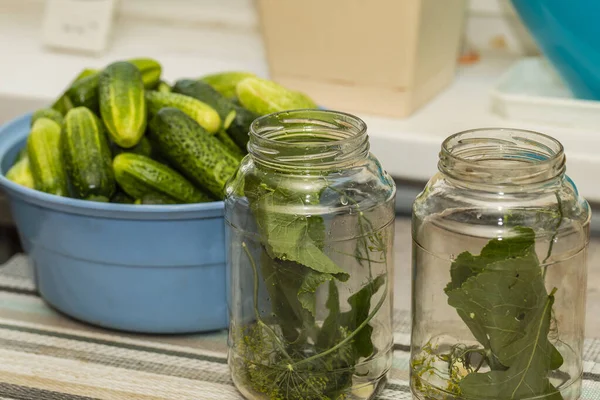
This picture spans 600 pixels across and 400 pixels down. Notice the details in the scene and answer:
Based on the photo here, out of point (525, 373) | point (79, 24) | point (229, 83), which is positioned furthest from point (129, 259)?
point (79, 24)

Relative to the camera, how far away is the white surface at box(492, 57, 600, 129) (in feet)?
3.47

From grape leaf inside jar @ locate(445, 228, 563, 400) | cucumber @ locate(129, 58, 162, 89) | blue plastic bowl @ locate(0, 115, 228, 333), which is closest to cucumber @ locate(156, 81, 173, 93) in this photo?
cucumber @ locate(129, 58, 162, 89)

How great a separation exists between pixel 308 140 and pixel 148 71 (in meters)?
0.31

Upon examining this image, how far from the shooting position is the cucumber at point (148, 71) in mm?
991

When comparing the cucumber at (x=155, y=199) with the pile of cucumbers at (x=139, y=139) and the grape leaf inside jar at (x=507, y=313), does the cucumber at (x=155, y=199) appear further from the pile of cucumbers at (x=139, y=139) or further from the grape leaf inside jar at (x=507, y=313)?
the grape leaf inside jar at (x=507, y=313)

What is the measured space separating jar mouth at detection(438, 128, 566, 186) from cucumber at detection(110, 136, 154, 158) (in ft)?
1.11

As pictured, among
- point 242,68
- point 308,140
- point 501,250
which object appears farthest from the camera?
point 242,68

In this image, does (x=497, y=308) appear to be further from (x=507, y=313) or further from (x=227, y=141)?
(x=227, y=141)

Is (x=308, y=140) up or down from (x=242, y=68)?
up

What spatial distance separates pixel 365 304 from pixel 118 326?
285 mm

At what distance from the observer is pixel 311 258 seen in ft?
2.28

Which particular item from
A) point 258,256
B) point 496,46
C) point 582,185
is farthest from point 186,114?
point 496,46

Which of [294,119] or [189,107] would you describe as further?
[189,107]

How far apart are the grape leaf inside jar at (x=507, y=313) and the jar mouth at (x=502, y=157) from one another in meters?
0.04
